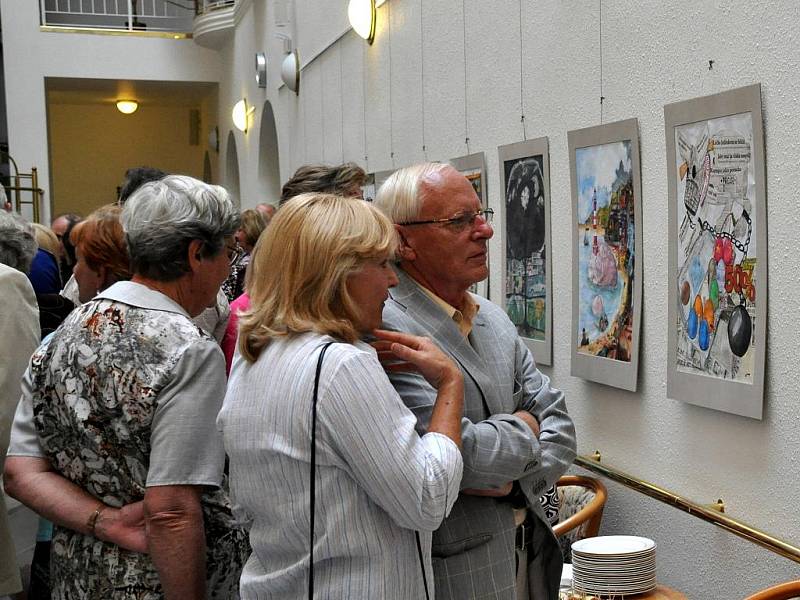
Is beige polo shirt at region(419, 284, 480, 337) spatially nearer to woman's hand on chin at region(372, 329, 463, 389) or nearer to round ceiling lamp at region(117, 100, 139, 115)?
woman's hand on chin at region(372, 329, 463, 389)

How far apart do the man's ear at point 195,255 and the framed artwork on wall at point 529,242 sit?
91.6 inches

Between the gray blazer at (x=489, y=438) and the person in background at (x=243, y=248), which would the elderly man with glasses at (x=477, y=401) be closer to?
the gray blazer at (x=489, y=438)

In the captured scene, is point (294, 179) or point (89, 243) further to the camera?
point (294, 179)

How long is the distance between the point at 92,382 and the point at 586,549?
182cm

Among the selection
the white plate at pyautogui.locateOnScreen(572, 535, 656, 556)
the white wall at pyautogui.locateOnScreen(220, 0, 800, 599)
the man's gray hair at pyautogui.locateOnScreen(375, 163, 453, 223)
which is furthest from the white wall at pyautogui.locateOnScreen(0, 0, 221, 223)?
the man's gray hair at pyautogui.locateOnScreen(375, 163, 453, 223)

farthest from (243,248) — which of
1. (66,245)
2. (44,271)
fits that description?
(66,245)

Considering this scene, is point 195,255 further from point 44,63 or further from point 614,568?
point 44,63

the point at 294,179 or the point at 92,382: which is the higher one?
the point at 294,179

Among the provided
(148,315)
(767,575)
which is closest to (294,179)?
(148,315)

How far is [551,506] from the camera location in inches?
172

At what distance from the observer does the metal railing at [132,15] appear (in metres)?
17.0

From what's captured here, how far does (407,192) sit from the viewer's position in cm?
257

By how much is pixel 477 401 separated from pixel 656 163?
5.78 ft

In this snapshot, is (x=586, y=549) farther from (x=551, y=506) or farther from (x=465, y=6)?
(x=465, y=6)
